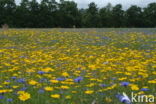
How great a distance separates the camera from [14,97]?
530cm

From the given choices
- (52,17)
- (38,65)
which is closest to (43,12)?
(52,17)

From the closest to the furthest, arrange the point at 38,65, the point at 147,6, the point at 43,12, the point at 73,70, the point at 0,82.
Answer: the point at 0,82 < the point at 73,70 < the point at 38,65 < the point at 43,12 < the point at 147,6

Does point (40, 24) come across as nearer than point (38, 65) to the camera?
No

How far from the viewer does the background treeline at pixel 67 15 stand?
69125 millimetres

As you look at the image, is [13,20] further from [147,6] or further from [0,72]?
[0,72]

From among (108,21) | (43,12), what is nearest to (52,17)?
(43,12)

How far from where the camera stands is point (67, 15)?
74.8 m

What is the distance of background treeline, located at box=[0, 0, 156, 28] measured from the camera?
227ft

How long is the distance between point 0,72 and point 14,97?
2333 mm

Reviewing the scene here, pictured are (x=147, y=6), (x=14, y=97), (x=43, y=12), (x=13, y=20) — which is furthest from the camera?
(x=147, y=6)

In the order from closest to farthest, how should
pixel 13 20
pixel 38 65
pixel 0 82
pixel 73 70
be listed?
pixel 0 82 < pixel 73 70 < pixel 38 65 < pixel 13 20

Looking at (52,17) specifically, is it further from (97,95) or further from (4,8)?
(97,95)

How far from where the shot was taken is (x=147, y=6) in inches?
3314

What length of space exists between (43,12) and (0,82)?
67.7 metres
